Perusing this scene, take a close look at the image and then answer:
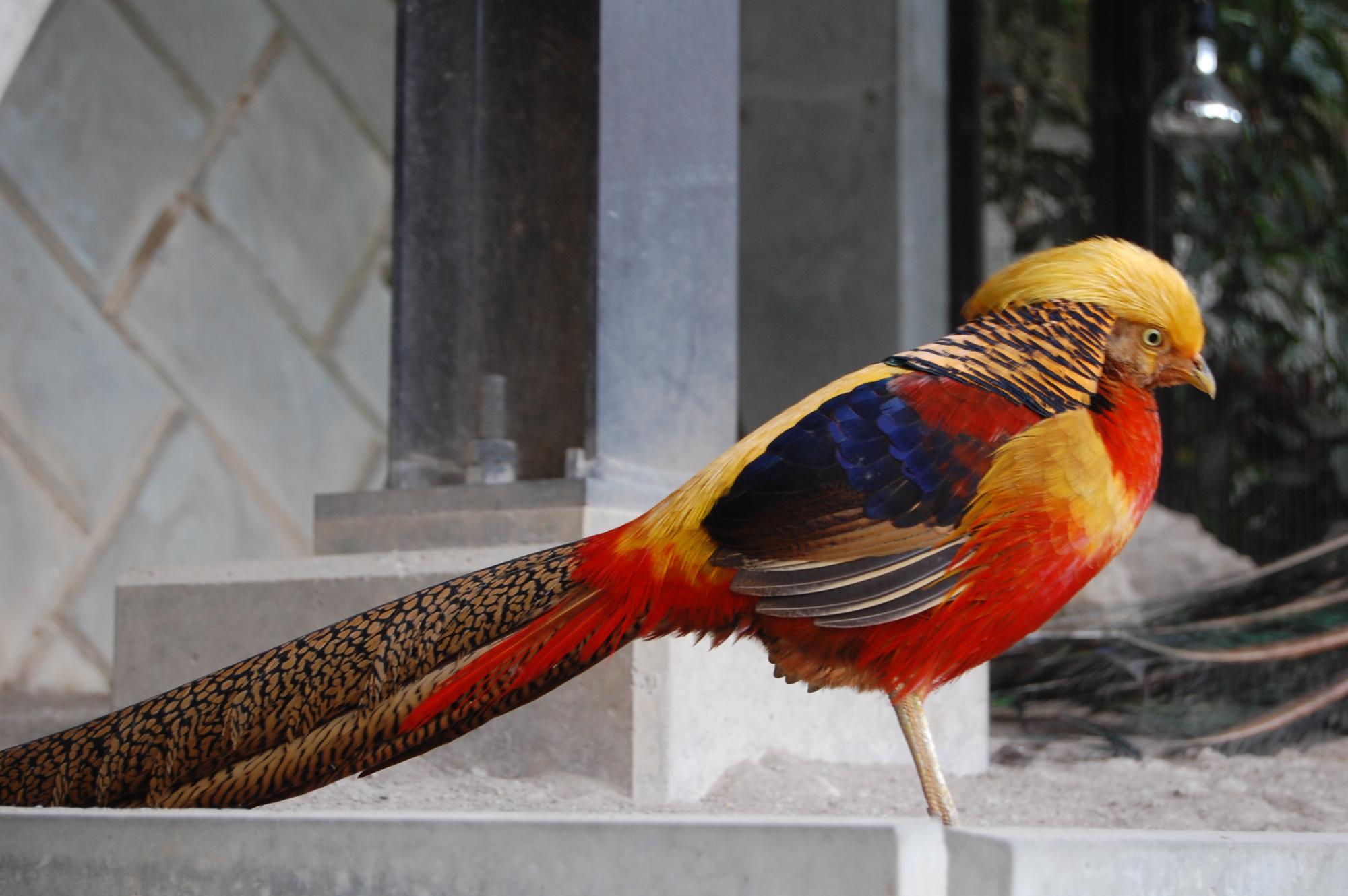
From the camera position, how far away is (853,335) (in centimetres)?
530

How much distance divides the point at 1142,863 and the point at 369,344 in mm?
4013

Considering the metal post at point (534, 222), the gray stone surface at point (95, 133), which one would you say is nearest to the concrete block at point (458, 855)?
the metal post at point (534, 222)

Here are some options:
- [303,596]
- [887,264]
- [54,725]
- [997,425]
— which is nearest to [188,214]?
[54,725]

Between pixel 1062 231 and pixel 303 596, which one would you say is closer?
pixel 303 596

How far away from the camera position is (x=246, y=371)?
14.9ft

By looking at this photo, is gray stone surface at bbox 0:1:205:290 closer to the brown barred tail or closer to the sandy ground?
the sandy ground

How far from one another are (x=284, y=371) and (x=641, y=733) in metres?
2.64

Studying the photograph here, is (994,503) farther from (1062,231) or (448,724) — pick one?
(1062,231)

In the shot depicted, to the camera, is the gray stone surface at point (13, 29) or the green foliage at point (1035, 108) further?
the green foliage at point (1035, 108)

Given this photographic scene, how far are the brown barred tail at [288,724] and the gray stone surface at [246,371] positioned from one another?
2.64 metres

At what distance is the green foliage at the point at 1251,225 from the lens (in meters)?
5.79

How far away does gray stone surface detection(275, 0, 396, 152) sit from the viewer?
4805mm

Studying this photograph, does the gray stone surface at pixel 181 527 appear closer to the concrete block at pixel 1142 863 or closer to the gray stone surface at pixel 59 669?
the gray stone surface at pixel 59 669

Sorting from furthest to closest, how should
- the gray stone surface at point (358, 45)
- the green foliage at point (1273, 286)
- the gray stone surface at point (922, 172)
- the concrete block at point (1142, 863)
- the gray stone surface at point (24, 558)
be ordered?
the green foliage at point (1273, 286) → the gray stone surface at point (922, 172) → the gray stone surface at point (358, 45) → the gray stone surface at point (24, 558) → the concrete block at point (1142, 863)
